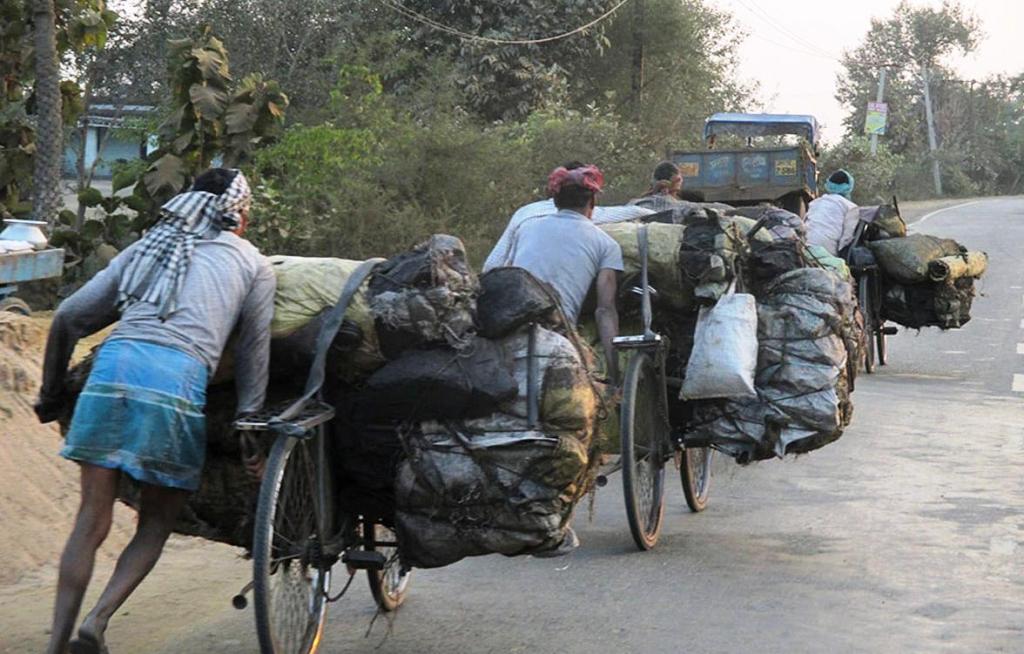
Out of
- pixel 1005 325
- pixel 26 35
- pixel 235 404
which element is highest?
pixel 26 35

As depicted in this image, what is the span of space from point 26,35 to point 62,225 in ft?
6.70

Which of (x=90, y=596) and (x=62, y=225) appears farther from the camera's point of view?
(x=62, y=225)

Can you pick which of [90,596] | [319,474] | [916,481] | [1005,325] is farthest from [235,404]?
[1005,325]

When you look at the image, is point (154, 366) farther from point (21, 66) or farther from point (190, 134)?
point (21, 66)

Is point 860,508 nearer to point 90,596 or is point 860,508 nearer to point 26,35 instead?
point 90,596

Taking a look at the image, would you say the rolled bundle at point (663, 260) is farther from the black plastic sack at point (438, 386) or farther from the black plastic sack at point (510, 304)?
the black plastic sack at point (438, 386)

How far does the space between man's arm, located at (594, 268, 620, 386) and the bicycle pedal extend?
241 centimetres

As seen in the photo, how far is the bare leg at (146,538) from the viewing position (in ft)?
16.6

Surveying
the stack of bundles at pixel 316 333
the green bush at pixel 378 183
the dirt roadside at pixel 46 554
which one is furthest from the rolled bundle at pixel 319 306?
the green bush at pixel 378 183

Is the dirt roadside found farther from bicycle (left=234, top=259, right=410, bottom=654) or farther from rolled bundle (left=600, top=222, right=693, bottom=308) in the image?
rolled bundle (left=600, top=222, right=693, bottom=308)

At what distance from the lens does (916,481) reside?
953 centimetres

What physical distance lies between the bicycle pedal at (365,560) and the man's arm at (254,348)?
682 millimetres

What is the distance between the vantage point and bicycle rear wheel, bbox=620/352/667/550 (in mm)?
7324

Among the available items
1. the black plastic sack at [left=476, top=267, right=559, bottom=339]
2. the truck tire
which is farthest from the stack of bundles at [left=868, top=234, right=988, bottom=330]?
the black plastic sack at [left=476, top=267, right=559, bottom=339]
